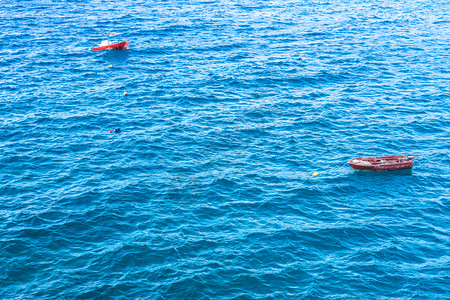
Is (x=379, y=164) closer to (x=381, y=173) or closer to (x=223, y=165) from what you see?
(x=381, y=173)

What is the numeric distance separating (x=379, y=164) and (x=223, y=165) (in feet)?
61.9

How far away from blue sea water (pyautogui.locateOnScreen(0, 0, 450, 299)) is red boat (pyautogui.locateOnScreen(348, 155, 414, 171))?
112 centimetres

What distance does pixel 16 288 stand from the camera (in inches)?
1458

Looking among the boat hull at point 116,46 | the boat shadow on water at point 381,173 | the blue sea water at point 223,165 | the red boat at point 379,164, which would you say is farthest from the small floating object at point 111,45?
the boat shadow on water at point 381,173

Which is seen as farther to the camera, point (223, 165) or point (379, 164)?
point (223, 165)

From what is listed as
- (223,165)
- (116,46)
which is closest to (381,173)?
(223,165)

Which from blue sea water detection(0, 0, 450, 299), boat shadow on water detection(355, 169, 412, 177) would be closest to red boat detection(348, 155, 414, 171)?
boat shadow on water detection(355, 169, 412, 177)

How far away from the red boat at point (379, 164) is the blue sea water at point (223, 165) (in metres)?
1.12

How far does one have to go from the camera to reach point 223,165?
54250 mm

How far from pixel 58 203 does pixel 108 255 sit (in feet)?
35.8

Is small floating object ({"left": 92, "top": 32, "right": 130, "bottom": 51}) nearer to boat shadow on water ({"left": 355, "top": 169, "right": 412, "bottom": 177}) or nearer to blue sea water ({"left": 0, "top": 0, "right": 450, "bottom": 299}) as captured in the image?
blue sea water ({"left": 0, "top": 0, "right": 450, "bottom": 299})

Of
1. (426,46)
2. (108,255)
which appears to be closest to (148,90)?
(108,255)

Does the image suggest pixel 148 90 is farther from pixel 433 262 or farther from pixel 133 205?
pixel 433 262

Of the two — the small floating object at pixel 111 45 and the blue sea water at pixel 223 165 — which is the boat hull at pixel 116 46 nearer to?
the small floating object at pixel 111 45
